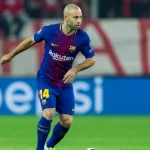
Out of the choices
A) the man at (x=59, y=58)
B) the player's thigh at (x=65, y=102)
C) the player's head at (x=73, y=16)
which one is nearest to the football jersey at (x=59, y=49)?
the man at (x=59, y=58)

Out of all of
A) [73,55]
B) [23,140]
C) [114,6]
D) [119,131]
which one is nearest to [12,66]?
[114,6]

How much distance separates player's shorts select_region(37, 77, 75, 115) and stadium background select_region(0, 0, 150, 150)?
18.8 ft

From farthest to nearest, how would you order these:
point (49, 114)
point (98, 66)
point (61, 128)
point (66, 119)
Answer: point (98, 66) → point (61, 128) → point (66, 119) → point (49, 114)

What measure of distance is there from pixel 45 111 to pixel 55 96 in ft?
1.07

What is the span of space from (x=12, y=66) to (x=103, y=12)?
260cm

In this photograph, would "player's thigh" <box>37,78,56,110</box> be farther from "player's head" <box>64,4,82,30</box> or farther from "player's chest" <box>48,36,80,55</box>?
"player's head" <box>64,4,82,30</box>

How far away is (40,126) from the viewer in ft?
34.4

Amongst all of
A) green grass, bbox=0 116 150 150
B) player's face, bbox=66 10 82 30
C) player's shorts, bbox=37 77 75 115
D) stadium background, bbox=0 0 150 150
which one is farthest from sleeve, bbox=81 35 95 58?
stadium background, bbox=0 0 150 150

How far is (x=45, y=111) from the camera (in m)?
10.5

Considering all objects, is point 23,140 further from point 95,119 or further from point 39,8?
point 39,8

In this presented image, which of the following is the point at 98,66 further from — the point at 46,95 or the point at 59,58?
the point at 46,95

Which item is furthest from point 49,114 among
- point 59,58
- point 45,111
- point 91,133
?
point 91,133

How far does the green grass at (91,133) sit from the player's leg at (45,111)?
49.4 inches

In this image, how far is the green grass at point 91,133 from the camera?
1228 cm
